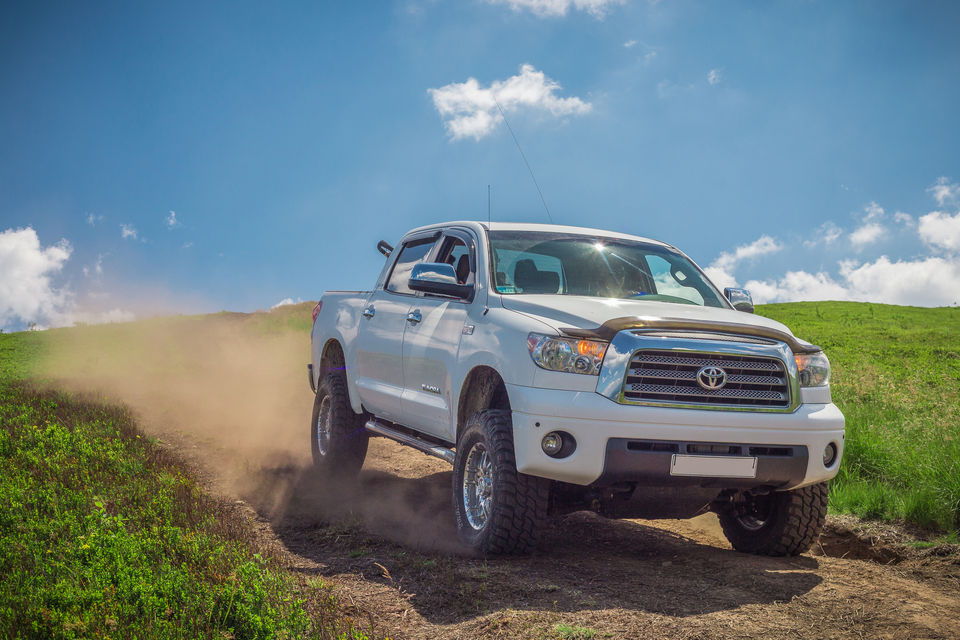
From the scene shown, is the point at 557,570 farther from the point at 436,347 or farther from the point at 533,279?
the point at 533,279

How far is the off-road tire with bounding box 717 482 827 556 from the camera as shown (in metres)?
5.98

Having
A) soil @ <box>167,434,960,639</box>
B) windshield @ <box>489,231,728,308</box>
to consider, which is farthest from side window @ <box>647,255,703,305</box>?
soil @ <box>167,434,960,639</box>

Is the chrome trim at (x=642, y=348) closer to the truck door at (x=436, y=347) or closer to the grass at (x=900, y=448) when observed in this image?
the truck door at (x=436, y=347)

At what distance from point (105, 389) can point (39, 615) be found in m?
13.9

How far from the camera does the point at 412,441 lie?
23.1ft

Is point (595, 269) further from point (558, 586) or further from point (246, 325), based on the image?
point (246, 325)

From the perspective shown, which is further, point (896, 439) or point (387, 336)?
point (896, 439)

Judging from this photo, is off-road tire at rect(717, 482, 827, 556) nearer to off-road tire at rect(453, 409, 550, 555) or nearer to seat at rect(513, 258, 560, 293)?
off-road tire at rect(453, 409, 550, 555)

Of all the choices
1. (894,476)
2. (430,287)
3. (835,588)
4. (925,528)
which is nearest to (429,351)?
(430,287)

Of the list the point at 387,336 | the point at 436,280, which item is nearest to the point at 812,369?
the point at 436,280

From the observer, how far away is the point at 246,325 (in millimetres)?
34219

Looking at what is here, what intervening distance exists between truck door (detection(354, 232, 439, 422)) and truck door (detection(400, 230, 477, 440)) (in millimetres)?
155

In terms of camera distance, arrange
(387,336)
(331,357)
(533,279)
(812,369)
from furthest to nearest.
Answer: (331,357) → (387,336) → (533,279) → (812,369)

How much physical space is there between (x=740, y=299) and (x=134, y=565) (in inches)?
185
